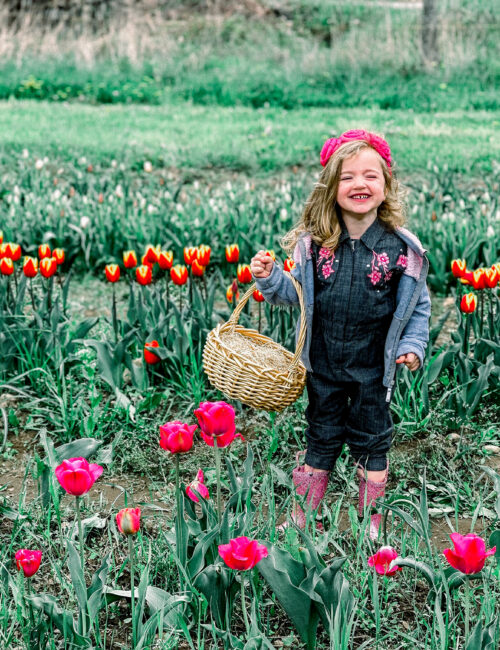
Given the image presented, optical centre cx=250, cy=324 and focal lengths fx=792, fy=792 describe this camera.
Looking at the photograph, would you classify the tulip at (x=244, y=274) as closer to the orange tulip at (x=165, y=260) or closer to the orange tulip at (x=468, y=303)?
the orange tulip at (x=165, y=260)

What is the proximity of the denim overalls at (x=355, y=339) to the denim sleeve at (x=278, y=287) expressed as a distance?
78 millimetres

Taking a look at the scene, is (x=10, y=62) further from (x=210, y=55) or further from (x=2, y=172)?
(x=2, y=172)

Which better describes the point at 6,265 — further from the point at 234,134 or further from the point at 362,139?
the point at 234,134

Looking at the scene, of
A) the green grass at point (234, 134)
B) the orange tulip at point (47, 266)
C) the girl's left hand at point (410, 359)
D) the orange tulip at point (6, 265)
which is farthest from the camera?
the green grass at point (234, 134)

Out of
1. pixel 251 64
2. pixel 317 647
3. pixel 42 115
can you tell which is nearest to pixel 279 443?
pixel 317 647

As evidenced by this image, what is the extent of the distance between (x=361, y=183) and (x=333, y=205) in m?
0.12

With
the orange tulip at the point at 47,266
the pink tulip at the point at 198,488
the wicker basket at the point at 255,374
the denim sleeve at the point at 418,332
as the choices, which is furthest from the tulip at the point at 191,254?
the pink tulip at the point at 198,488

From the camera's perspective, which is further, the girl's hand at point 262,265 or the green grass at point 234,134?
the green grass at point 234,134

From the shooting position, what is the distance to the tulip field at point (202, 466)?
5.64 feet

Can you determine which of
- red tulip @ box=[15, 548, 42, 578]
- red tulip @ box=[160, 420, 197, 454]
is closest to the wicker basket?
red tulip @ box=[160, 420, 197, 454]

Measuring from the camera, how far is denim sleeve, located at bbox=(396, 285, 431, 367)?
2188 millimetres

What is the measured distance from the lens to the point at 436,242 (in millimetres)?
4332

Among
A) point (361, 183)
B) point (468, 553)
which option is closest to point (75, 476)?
point (468, 553)

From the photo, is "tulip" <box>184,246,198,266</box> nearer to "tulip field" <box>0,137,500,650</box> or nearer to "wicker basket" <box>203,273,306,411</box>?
"tulip field" <box>0,137,500,650</box>
